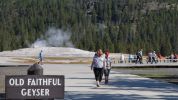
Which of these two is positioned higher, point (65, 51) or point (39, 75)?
point (39, 75)

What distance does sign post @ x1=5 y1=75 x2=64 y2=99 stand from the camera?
10.7 meters

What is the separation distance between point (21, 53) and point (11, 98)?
367 feet

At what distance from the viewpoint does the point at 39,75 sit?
11.0 meters

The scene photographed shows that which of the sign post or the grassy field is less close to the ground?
the sign post

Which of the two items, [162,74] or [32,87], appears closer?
[32,87]

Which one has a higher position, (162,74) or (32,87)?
(32,87)

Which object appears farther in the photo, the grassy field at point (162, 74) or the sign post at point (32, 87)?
the grassy field at point (162, 74)

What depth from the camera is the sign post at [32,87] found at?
10742mm

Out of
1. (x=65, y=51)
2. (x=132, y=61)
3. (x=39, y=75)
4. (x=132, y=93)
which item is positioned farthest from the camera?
(x=65, y=51)

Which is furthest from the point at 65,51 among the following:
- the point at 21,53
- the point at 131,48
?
the point at 131,48

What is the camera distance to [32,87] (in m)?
10.8

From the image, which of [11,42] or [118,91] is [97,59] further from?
[11,42]

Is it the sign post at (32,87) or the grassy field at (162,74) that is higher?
the sign post at (32,87)

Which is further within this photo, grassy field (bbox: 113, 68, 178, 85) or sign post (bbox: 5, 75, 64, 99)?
grassy field (bbox: 113, 68, 178, 85)
